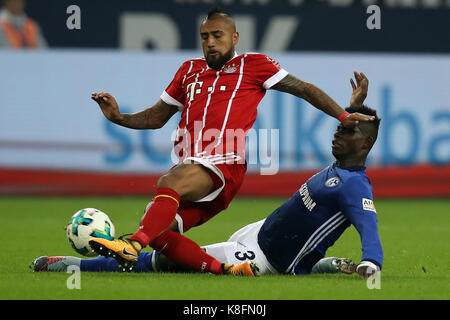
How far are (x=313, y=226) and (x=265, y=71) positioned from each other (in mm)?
1120

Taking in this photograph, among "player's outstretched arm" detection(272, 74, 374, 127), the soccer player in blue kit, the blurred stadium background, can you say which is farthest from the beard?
the blurred stadium background

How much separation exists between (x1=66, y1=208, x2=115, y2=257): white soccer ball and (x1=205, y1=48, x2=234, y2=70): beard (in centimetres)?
123

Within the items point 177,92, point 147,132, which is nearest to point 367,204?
point 177,92

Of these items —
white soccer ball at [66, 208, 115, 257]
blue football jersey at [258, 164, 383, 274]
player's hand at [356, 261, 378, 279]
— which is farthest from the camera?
white soccer ball at [66, 208, 115, 257]

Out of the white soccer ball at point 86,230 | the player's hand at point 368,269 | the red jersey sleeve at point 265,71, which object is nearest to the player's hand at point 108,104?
the white soccer ball at point 86,230

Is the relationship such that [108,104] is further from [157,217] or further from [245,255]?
[245,255]

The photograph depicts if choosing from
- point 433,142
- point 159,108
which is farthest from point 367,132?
point 433,142

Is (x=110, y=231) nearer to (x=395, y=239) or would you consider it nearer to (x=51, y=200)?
(x=395, y=239)

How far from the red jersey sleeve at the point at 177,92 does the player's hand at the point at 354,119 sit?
126cm

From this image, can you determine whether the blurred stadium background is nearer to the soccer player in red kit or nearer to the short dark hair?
the soccer player in red kit

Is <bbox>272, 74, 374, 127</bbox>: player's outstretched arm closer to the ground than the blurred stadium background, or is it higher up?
higher up

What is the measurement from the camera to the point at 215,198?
5316mm

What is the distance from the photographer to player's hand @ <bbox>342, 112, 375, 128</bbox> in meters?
4.95

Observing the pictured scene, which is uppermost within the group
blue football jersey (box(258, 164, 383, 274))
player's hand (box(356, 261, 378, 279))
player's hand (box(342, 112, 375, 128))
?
player's hand (box(342, 112, 375, 128))
